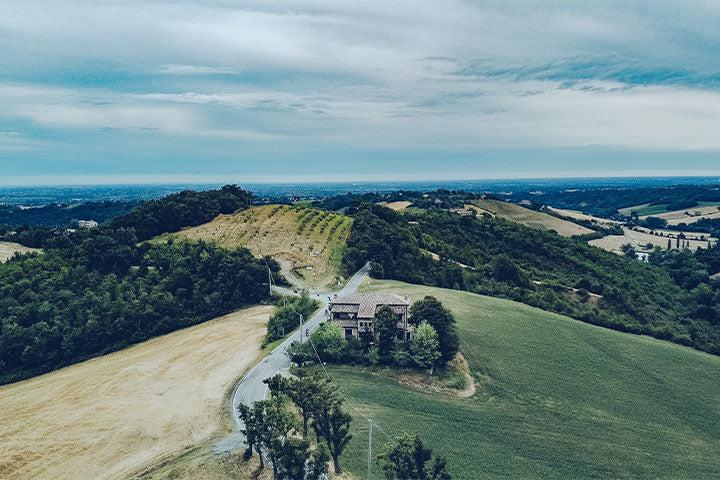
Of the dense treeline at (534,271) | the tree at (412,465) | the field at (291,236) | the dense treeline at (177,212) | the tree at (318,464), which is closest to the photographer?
the tree at (412,465)

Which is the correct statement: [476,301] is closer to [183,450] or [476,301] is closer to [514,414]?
[514,414]

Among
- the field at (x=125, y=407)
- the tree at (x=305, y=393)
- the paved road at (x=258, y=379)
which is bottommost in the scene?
the field at (x=125, y=407)

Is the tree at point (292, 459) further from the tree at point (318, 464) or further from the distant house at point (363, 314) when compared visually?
the distant house at point (363, 314)

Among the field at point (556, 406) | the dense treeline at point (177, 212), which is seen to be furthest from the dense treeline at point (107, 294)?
the field at point (556, 406)

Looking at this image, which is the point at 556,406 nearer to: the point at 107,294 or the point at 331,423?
the point at 331,423

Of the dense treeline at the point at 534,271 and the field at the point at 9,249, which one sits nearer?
the dense treeline at the point at 534,271

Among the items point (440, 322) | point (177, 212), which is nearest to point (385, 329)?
point (440, 322)

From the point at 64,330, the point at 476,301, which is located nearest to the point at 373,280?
the point at 476,301
